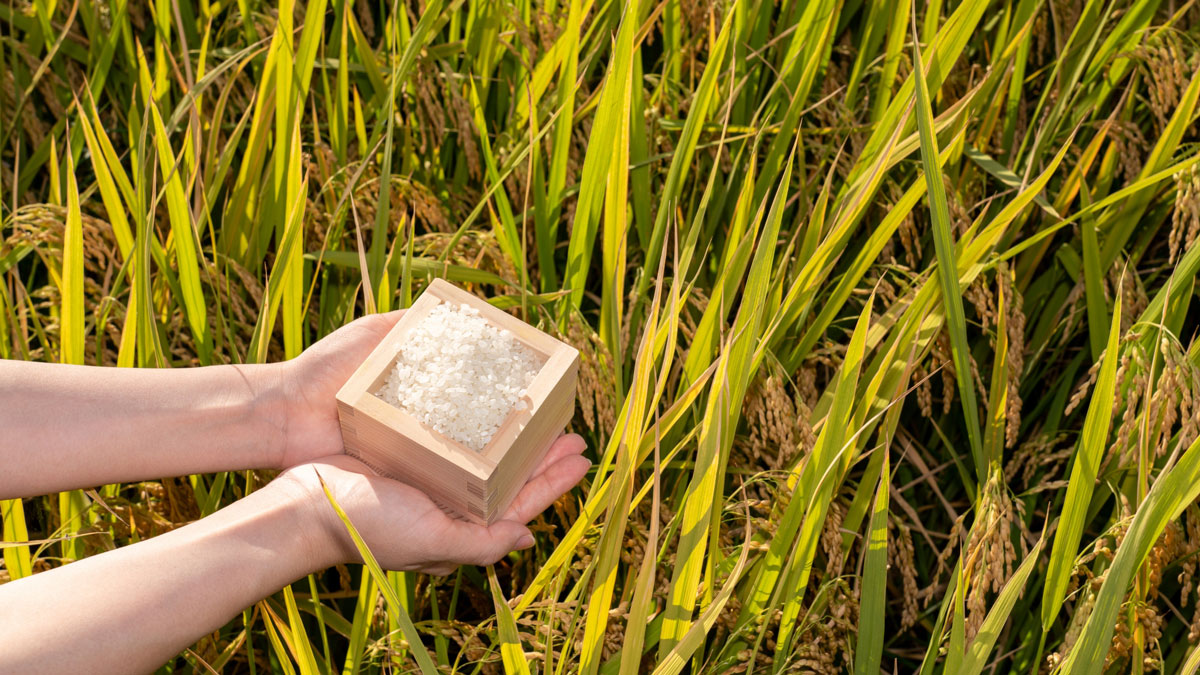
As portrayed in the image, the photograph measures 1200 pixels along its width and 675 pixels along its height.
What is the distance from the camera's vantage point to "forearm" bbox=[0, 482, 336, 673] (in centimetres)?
118

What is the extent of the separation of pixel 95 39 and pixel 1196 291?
2.18 meters

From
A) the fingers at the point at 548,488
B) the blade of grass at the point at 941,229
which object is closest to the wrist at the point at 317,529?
the fingers at the point at 548,488

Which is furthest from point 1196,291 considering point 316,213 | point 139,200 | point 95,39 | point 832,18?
point 95,39

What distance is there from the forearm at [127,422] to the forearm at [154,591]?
0.49 feet

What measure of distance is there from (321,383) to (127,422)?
1.00 feet

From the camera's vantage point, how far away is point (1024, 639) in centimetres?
156

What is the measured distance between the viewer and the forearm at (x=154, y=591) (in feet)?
3.86

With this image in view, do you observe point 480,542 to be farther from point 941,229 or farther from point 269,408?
point 941,229

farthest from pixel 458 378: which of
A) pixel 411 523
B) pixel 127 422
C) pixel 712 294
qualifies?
pixel 127 422

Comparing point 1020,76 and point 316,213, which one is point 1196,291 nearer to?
point 1020,76

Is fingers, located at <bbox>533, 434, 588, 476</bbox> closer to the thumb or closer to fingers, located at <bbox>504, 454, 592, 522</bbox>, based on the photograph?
fingers, located at <bbox>504, 454, 592, 522</bbox>

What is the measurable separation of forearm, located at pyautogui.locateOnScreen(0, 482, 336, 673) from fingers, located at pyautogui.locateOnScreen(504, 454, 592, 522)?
1.01ft

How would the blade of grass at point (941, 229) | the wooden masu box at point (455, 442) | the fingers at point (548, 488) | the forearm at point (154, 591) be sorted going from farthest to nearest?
1. the fingers at point (548, 488)
2. the wooden masu box at point (455, 442)
3. the blade of grass at point (941, 229)
4. the forearm at point (154, 591)

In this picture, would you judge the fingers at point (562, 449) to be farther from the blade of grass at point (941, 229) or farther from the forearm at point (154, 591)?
the blade of grass at point (941, 229)
